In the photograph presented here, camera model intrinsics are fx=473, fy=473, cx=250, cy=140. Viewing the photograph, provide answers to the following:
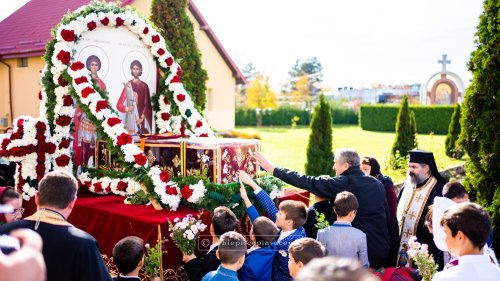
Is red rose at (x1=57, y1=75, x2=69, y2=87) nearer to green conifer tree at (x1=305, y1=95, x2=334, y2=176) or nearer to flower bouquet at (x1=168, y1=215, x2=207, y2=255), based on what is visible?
flower bouquet at (x1=168, y1=215, x2=207, y2=255)

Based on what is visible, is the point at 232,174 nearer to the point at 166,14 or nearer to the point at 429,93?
the point at 166,14

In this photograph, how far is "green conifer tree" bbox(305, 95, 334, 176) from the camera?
1473 centimetres

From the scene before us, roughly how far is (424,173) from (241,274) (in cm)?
308

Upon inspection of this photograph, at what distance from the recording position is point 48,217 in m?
3.14

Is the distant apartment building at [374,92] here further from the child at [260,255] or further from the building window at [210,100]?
the child at [260,255]

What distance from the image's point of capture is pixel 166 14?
1422 centimetres

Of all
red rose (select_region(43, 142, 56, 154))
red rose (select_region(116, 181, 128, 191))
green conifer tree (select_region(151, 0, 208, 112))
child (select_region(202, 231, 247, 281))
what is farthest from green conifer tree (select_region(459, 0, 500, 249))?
green conifer tree (select_region(151, 0, 208, 112))

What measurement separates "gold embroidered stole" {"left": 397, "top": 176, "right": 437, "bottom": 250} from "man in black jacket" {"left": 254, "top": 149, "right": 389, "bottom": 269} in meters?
0.82

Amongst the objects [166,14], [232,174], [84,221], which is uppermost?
[166,14]

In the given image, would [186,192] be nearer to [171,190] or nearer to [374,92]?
[171,190]

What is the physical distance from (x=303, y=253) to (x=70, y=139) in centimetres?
592

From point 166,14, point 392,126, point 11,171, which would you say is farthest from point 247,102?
point 11,171

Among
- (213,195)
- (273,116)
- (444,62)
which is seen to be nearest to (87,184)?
(213,195)

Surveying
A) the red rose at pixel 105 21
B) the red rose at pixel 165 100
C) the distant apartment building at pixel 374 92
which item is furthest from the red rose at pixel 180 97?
the distant apartment building at pixel 374 92
